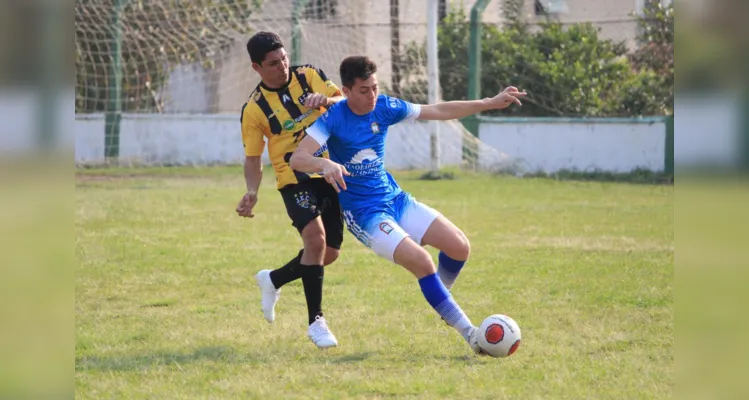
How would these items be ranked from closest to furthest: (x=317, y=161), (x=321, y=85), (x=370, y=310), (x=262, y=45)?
1. (x=317, y=161)
2. (x=262, y=45)
3. (x=321, y=85)
4. (x=370, y=310)

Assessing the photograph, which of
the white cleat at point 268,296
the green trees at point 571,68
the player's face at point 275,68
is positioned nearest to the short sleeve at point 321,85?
the player's face at point 275,68

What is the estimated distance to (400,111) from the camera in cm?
594

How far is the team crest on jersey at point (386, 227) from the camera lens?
554cm

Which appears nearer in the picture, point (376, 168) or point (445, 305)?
point (445, 305)

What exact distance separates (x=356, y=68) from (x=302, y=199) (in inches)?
36.6

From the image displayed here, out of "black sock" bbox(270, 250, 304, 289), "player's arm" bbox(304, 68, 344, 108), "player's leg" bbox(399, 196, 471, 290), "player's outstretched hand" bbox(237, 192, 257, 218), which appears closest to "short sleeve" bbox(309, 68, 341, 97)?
"player's arm" bbox(304, 68, 344, 108)

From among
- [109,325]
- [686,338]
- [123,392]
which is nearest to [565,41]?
[109,325]

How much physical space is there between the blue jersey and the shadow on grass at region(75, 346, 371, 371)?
3.14 feet

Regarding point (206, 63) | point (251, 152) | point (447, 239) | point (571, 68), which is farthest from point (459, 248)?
point (206, 63)

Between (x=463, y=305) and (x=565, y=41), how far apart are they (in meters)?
13.2

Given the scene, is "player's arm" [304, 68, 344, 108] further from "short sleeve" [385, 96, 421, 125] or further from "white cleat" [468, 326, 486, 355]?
"white cleat" [468, 326, 486, 355]

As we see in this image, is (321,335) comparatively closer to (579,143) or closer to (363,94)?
(363,94)

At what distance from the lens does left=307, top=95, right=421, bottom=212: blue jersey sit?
5.74 m

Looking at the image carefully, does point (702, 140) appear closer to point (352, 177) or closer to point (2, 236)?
point (2, 236)
